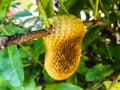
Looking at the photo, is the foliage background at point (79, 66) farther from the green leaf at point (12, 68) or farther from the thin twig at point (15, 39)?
the thin twig at point (15, 39)

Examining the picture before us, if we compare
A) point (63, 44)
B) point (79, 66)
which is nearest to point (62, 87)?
point (79, 66)

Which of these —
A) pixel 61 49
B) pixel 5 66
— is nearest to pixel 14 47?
pixel 5 66

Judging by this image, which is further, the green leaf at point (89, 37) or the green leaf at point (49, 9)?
the green leaf at point (89, 37)

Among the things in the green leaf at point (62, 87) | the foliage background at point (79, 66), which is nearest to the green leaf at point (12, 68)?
the foliage background at point (79, 66)

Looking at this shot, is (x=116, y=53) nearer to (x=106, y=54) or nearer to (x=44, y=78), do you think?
(x=106, y=54)

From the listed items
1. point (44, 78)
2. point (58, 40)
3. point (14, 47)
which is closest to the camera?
point (58, 40)

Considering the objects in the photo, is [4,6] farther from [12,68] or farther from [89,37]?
[89,37]

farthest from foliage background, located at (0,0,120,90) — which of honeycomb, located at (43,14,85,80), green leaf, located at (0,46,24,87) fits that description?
honeycomb, located at (43,14,85,80)
